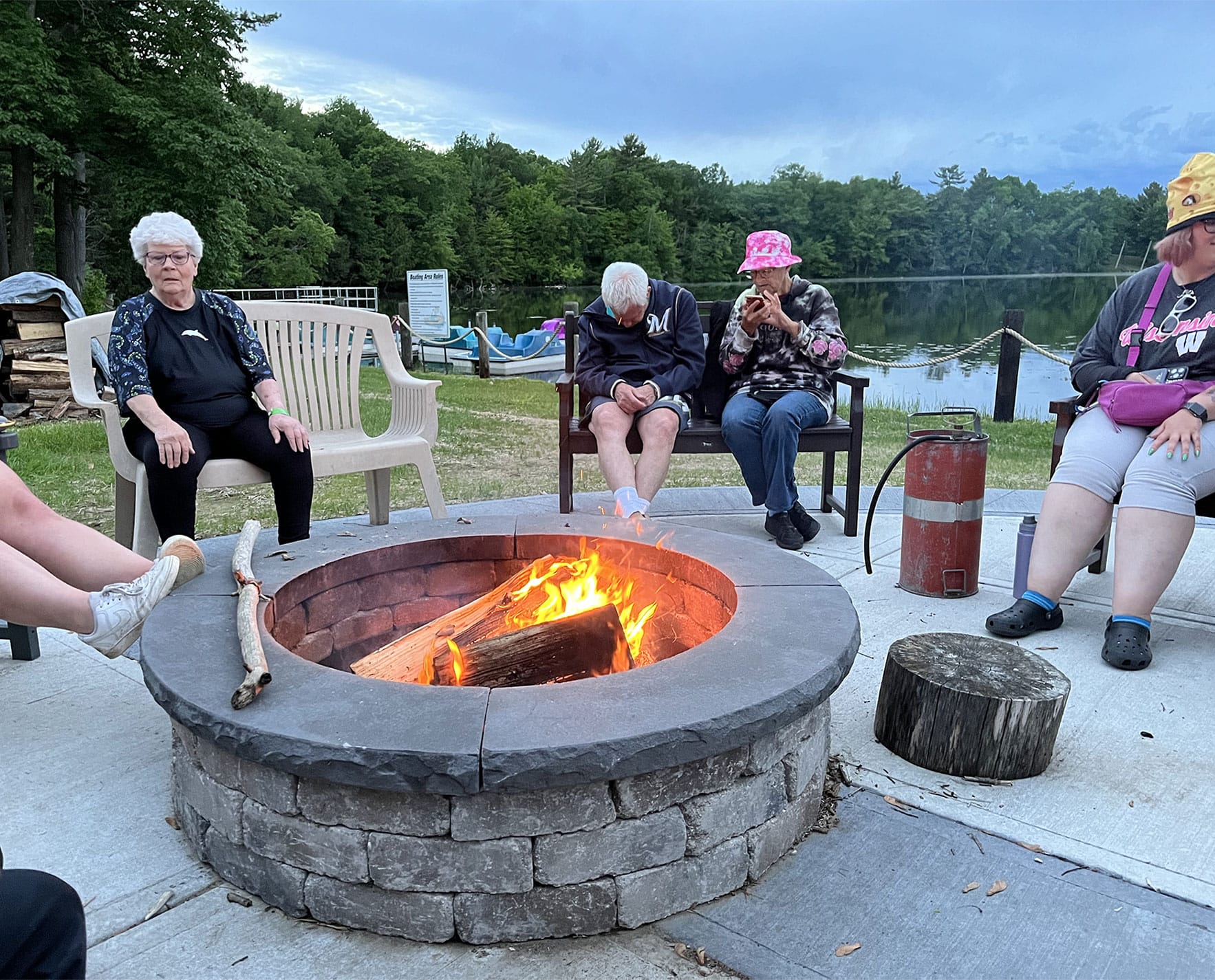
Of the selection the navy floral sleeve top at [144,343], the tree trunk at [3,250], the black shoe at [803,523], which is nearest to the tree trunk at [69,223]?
the tree trunk at [3,250]

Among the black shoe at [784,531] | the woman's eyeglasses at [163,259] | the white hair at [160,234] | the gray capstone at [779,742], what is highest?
the white hair at [160,234]

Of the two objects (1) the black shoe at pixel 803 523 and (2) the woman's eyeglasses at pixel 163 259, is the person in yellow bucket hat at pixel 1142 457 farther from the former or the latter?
(2) the woman's eyeglasses at pixel 163 259

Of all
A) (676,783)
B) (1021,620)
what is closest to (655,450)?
(1021,620)

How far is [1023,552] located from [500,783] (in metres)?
2.38

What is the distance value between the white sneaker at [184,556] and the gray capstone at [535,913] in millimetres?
1181

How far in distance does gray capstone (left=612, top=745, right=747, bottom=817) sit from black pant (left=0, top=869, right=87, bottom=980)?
31.5 inches

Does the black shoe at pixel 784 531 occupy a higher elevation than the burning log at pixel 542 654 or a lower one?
lower

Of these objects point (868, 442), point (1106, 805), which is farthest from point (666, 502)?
point (868, 442)

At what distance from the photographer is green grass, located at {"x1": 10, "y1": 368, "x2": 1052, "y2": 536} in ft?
16.0

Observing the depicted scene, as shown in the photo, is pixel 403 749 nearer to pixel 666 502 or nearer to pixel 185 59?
pixel 666 502

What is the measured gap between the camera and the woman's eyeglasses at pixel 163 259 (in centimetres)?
321

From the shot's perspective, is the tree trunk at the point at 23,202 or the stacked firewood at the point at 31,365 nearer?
the stacked firewood at the point at 31,365

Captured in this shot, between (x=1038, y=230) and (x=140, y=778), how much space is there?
167 feet

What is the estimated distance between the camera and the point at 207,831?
1.73m
